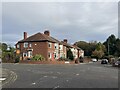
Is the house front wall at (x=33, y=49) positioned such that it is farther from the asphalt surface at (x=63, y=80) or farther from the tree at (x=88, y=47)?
the tree at (x=88, y=47)

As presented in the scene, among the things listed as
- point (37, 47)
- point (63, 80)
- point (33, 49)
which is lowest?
point (63, 80)

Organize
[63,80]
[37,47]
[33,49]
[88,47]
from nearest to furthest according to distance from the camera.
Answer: [63,80], [37,47], [33,49], [88,47]

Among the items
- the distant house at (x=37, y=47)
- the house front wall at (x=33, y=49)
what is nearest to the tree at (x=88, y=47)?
the distant house at (x=37, y=47)

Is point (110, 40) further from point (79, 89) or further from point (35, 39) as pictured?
point (79, 89)

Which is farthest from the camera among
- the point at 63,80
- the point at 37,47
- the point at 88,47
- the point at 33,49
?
the point at 88,47

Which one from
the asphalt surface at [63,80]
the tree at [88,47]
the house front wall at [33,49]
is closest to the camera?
the asphalt surface at [63,80]

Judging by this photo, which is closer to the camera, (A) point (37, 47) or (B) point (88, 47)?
(A) point (37, 47)

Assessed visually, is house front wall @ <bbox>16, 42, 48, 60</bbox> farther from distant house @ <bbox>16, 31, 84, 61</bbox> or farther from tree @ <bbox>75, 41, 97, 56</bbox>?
Result: tree @ <bbox>75, 41, 97, 56</bbox>

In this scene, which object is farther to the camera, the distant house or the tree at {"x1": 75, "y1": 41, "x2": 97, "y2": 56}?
the tree at {"x1": 75, "y1": 41, "x2": 97, "y2": 56}

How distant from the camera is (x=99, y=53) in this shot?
115 metres

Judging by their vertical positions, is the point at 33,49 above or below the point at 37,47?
below

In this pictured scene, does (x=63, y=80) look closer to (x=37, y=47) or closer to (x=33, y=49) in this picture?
(x=37, y=47)

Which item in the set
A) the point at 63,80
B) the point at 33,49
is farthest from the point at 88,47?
the point at 63,80

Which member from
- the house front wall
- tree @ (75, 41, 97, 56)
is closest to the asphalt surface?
the house front wall
